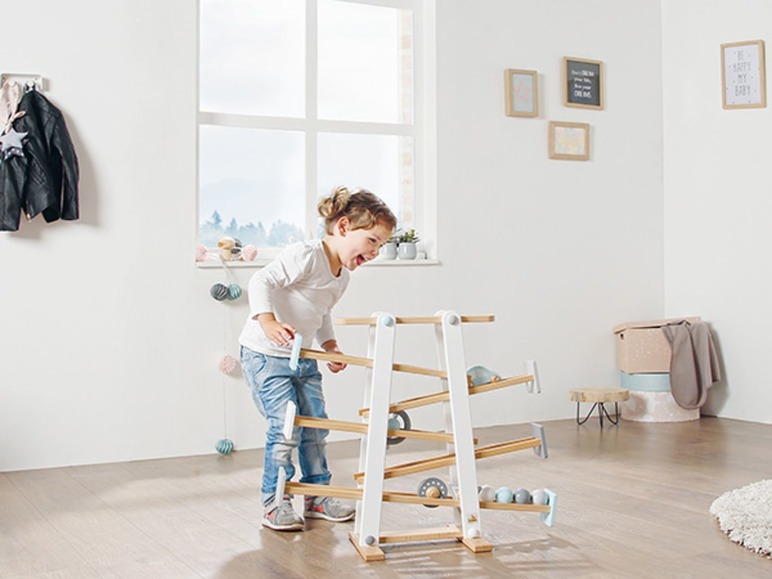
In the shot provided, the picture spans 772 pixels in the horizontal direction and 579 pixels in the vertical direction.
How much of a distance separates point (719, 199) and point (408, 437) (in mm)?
2937

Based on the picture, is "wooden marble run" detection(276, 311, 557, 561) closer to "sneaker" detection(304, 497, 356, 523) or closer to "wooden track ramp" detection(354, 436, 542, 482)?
"wooden track ramp" detection(354, 436, 542, 482)

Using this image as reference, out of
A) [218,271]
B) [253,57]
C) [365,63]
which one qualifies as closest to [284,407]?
[218,271]

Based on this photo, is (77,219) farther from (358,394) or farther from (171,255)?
(358,394)

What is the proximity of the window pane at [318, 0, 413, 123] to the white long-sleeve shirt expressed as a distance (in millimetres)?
1842

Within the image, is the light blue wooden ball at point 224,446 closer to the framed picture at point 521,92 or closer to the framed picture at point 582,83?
the framed picture at point 521,92

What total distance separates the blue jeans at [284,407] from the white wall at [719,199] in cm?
262

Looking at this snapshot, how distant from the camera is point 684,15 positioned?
16.1 feet

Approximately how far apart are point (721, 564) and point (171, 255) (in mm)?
2423

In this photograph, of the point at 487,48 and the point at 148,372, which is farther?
the point at 487,48

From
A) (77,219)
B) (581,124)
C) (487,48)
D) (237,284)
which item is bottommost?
(237,284)

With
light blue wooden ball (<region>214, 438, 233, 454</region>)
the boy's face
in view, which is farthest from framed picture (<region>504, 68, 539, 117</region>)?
the boy's face

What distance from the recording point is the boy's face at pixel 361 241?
2594mm

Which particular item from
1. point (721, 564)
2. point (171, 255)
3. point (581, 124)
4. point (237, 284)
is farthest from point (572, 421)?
point (721, 564)

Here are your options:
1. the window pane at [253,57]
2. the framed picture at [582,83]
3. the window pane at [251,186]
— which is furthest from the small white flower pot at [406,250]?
the framed picture at [582,83]
